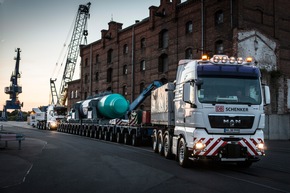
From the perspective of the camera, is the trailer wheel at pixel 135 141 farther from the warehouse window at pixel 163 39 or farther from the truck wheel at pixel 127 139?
the warehouse window at pixel 163 39

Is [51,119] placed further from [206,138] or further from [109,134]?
[206,138]

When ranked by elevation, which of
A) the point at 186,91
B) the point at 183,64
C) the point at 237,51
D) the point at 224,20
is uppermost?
the point at 224,20

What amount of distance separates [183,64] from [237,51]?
17435mm

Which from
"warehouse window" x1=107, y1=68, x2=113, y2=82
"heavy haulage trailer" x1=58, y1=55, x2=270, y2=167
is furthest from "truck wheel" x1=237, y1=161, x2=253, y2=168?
"warehouse window" x1=107, y1=68, x2=113, y2=82

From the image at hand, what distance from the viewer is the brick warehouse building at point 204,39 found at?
29.9m

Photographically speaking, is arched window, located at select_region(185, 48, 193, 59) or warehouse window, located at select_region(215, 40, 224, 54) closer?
warehouse window, located at select_region(215, 40, 224, 54)

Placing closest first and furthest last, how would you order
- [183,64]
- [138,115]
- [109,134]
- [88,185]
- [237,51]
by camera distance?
[88,185] < [183,64] < [138,115] < [109,134] < [237,51]

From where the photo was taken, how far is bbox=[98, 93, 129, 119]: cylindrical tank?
27188mm

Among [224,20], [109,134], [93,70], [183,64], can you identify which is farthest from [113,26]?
[183,64]

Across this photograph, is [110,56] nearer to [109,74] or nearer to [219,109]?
[109,74]

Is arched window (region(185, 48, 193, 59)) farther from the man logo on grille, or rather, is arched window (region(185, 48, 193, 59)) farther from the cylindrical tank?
the man logo on grille

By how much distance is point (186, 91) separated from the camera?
1059 centimetres

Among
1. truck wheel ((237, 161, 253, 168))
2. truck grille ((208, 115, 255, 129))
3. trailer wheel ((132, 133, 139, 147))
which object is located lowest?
truck wheel ((237, 161, 253, 168))

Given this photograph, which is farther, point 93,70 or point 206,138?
point 93,70
